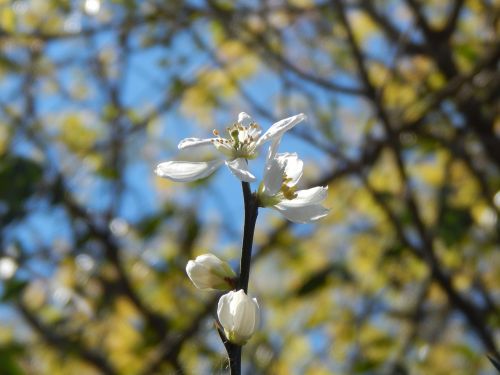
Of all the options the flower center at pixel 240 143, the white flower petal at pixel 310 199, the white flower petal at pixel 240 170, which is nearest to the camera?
the white flower petal at pixel 240 170

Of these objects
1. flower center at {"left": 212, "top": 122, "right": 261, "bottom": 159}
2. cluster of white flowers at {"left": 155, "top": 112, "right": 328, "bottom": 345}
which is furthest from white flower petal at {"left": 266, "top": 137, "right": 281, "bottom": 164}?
flower center at {"left": 212, "top": 122, "right": 261, "bottom": 159}

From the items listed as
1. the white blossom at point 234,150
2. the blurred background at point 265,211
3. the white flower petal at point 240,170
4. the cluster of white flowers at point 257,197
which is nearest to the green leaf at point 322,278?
the blurred background at point 265,211

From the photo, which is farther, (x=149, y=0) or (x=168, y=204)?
(x=168, y=204)

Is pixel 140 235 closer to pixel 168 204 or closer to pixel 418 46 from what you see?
pixel 168 204

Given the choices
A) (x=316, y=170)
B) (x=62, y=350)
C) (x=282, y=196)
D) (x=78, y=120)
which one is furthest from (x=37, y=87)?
(x=282, y=196)

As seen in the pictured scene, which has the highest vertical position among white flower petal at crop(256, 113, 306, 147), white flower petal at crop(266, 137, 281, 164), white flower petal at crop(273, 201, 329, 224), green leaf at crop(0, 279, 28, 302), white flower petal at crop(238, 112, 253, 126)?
white flower petal at crop(238, 112, 253, 126)

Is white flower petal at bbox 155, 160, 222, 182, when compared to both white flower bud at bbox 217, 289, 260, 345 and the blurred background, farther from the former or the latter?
the blurred background

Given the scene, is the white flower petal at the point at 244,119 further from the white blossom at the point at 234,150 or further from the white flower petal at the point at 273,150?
the white flower petal at the point at 273,150
